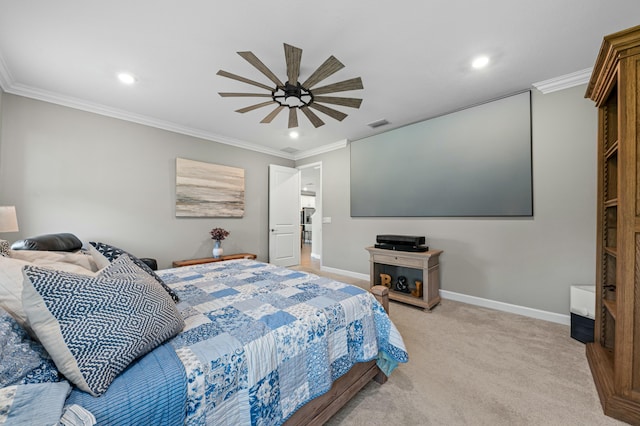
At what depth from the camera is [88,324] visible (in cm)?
80

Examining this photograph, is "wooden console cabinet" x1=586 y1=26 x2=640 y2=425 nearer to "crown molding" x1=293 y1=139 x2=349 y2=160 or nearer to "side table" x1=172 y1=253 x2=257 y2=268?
"crown molding" x1=293 y1=139 x2=349 y2=160

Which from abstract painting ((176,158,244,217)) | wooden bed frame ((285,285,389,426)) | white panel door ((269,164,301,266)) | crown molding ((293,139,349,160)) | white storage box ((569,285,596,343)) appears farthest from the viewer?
white panel door ((269,164,301,266))

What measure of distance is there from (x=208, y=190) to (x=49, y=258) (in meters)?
2.86

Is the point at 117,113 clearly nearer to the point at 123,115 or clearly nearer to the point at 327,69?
the point at 123,115

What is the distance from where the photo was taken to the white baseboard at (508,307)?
2627 mm

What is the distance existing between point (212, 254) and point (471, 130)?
4.34m

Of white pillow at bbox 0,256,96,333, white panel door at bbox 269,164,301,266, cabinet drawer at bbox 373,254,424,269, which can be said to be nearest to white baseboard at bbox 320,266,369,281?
white panel door at bbox 269,164,301,266

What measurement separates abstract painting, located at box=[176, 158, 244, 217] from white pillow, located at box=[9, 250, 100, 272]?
245 centimetres

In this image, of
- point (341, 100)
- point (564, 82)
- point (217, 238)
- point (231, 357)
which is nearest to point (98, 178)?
point (217, 238)

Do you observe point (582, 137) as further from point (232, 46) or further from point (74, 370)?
point (74, 370)

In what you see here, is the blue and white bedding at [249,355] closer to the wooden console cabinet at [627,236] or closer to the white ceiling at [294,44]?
the wooden console cabinet at [627,236]

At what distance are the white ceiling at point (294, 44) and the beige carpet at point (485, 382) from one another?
262 centimetres

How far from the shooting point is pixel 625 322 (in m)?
1.42

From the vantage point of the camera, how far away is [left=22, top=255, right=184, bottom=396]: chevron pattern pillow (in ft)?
2.48
